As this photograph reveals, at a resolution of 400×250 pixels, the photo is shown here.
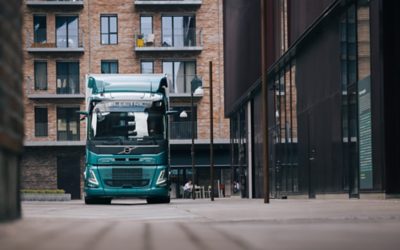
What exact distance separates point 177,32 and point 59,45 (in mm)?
8012

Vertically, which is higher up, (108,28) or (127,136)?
(108,28)

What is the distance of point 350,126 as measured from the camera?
71.3 ft

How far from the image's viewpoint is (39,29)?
58781 millimetres

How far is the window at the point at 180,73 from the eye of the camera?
59469mm

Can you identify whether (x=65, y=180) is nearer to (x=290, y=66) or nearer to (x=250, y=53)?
(x=250, y=53)

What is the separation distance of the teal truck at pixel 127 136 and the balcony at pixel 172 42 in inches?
1407

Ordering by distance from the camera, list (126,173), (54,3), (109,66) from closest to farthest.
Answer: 1. (126,173)
2. (54,3)
3. (109,66)

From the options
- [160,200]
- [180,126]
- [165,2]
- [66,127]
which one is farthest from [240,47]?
[160,200]

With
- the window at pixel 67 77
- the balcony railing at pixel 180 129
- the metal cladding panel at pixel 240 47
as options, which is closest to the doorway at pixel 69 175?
the window at pixel 67 77

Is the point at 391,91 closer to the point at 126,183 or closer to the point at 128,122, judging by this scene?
the point at 128,122

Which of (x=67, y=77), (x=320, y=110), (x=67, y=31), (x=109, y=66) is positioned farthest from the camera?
(x=109, y=66)

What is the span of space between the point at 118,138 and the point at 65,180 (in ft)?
122

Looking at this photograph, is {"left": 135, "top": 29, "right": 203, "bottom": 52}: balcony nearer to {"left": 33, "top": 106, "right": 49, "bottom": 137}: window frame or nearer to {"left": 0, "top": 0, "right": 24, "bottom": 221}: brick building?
{"left": 33, "top": 106, "right": 49, "bottom": 137}: window frame

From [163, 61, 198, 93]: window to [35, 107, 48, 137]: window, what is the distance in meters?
8.62
